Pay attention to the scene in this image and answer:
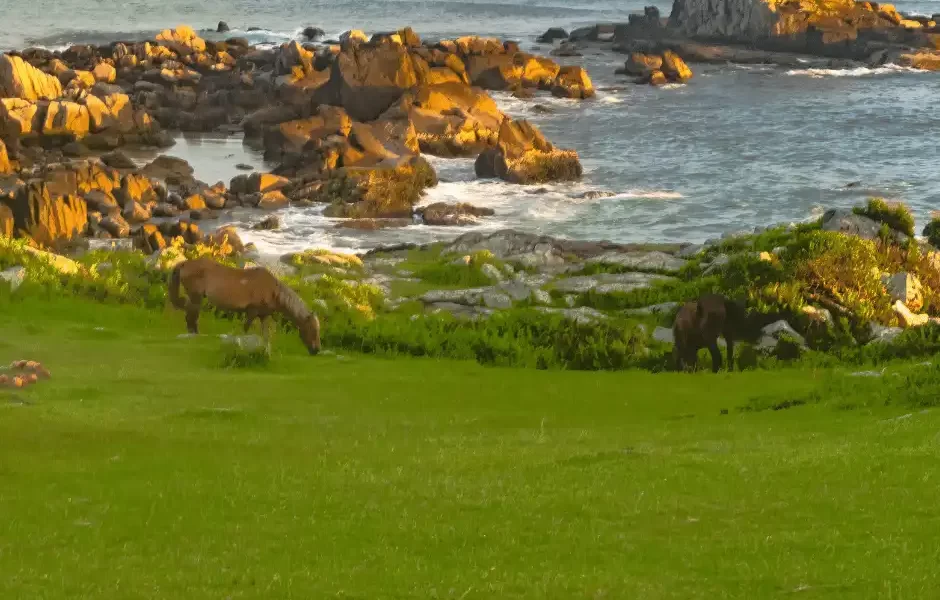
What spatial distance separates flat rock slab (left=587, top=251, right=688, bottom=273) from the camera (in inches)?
1442

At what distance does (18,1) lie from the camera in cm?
16600

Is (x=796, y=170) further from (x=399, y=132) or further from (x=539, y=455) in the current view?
(x=539, y=455)

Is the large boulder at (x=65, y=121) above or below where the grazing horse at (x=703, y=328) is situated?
below

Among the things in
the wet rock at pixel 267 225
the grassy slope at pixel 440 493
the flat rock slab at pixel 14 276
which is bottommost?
the wet rock at pixel 267 225

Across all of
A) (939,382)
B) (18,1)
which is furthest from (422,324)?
(18,1)

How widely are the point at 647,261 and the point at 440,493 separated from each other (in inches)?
1034

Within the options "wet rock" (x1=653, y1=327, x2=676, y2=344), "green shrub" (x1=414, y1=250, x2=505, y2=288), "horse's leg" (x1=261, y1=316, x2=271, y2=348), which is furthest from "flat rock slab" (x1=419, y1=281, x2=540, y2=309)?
"horse's leg" (x1=261, y1=316, x2=271, y2=348)

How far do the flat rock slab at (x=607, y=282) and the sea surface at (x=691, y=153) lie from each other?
31.9 feet

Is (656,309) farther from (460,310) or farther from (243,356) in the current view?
(243,356)

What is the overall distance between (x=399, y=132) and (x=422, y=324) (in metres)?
44.6

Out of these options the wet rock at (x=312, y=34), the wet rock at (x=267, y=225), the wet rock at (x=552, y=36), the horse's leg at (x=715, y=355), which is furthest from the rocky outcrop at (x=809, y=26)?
the horse's leg at (x=715, y=355)

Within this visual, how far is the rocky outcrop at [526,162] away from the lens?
6538cm

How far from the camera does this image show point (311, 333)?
2397 centimetres

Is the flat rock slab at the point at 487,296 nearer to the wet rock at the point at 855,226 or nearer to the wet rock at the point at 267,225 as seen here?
the wet rock at the point at 855,226
